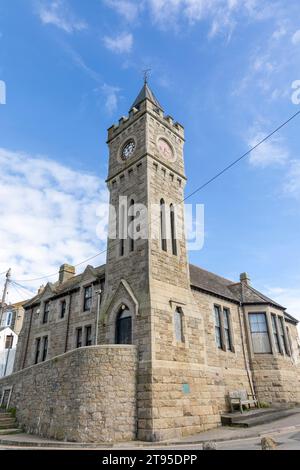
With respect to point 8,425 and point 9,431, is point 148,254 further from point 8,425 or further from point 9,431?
point 8,425

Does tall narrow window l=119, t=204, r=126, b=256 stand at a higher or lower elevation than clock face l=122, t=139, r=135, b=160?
lower

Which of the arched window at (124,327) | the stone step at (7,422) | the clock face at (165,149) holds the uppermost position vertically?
the clock face at (165,149)

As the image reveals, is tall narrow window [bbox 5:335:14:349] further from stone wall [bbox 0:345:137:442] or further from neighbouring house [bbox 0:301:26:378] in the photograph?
stone wall [bbox 0:345:137:442]

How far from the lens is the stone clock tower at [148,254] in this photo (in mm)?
12227

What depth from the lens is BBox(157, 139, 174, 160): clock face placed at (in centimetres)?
1828

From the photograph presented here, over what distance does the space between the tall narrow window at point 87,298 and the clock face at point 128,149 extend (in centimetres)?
842

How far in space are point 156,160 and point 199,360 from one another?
1027 centimetres

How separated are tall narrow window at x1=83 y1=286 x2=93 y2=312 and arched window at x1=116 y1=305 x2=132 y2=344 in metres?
5.34

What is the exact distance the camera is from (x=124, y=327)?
46.6ft

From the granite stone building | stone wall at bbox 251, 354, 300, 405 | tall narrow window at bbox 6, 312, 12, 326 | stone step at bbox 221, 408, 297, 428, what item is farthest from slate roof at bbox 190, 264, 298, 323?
tall narrow window at bbox 6, 312, 12, 326

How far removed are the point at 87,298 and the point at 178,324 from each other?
304 inches

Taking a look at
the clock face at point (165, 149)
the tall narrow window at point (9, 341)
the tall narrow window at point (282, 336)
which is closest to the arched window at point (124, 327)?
the clock face at point (165, 149)

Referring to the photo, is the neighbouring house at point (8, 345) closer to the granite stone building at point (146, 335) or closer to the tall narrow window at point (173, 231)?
the granite stone building at point (146, 335)
